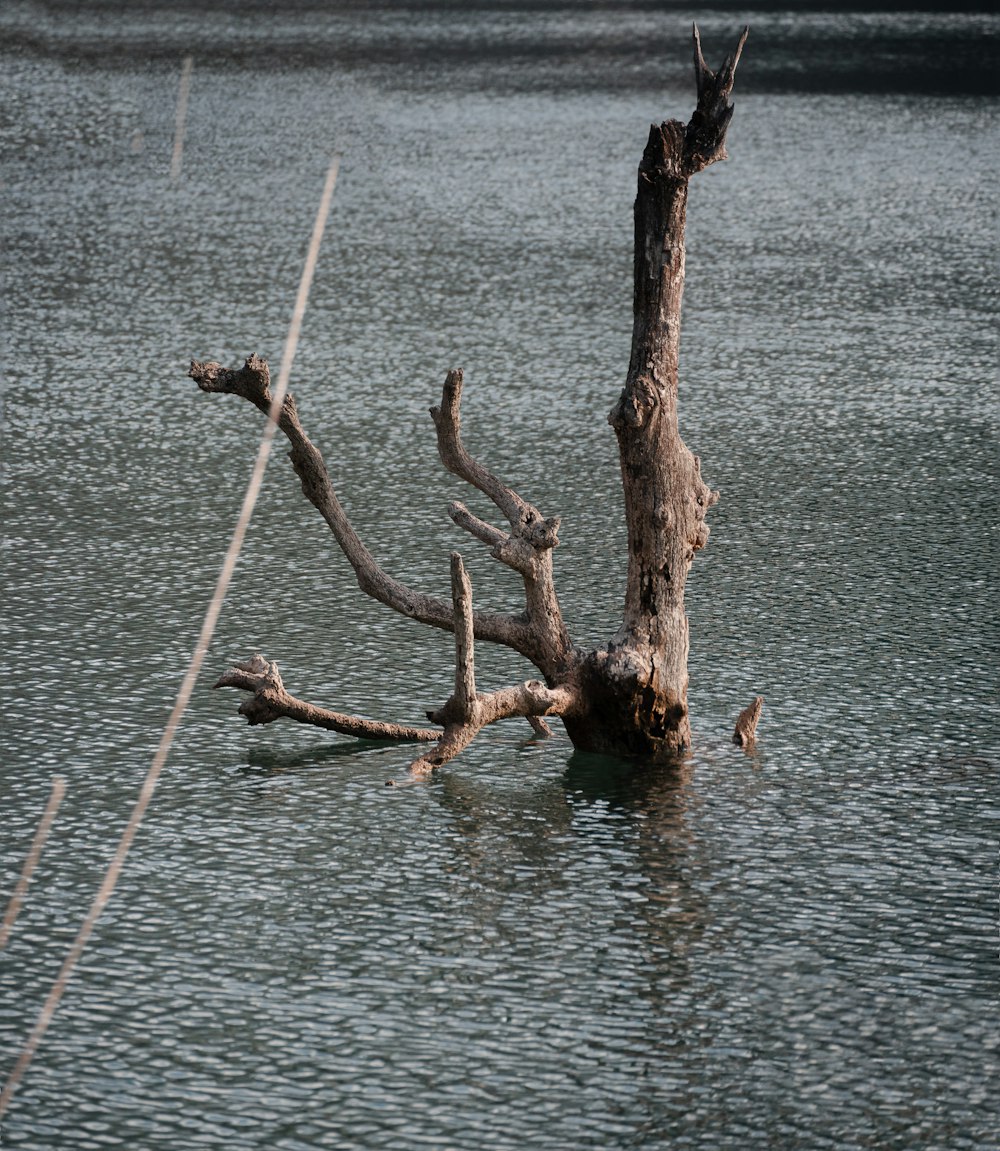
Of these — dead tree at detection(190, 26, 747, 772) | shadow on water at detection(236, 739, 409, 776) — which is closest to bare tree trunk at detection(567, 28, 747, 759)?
dead tree at detection(190, 26, 747, 772)

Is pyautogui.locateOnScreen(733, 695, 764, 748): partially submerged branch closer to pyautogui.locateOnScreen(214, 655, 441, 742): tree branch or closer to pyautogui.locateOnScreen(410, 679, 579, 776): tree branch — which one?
pyautogui.locateOnScreen(410, 679, 579, 776): tree branch

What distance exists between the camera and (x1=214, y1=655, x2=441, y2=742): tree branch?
2.18 metres

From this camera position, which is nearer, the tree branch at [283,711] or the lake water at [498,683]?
the lake water at [498,683]

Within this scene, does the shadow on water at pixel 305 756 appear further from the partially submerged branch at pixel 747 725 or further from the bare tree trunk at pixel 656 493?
the partially submerged branch at pixel 747 725

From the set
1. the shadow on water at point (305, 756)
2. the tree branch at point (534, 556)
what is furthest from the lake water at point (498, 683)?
the tree branch at point (534, 556)

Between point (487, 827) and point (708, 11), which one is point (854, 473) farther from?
point (708, 11)

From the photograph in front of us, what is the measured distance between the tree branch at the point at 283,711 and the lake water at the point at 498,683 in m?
0.04

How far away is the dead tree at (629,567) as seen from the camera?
6.79ft

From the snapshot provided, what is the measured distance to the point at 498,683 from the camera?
2414mm

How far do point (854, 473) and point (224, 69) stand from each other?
5556 mm

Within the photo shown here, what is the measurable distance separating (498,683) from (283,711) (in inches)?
12.5

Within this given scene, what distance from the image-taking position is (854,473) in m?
3.36

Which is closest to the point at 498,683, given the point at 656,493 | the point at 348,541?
the point at 348,541

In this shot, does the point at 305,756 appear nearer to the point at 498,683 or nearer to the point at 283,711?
the point at 283,711
